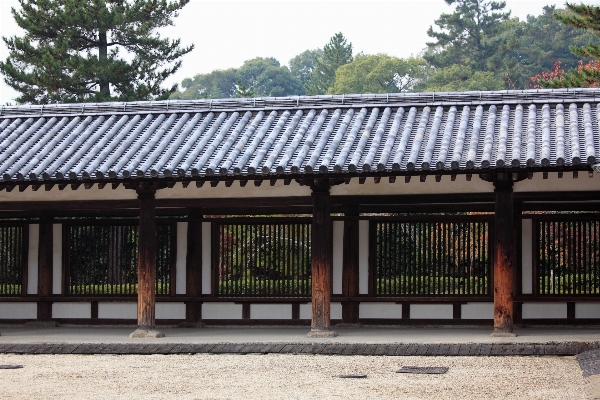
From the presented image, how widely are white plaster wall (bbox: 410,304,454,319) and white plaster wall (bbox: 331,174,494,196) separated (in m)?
1.99

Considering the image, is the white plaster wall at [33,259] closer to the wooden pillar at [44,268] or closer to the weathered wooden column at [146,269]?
the wooden pillar at [44,268]

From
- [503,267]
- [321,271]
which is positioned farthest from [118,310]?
[503,267]

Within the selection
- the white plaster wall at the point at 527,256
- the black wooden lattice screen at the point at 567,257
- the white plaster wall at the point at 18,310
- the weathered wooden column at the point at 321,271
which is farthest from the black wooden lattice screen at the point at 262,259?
the black wooden lattice screen at the point at 567,257

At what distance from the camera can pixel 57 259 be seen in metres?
16.9

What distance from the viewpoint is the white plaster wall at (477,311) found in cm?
1551

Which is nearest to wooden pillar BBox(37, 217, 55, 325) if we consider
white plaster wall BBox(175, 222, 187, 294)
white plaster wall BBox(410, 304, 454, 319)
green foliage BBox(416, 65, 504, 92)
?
white plaster wall BBox(175, 222, 187, 294)

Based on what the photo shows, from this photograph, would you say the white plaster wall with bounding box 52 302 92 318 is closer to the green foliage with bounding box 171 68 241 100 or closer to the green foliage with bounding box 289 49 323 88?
the green foliage with bounding box 171 68 241 100

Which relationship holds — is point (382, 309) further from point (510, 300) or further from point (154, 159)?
point (154, 159)

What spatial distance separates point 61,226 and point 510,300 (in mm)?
8333

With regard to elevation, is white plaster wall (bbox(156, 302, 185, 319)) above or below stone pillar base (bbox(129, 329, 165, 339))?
above

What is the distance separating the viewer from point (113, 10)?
108ft

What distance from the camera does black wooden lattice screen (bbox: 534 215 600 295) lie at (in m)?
15.1

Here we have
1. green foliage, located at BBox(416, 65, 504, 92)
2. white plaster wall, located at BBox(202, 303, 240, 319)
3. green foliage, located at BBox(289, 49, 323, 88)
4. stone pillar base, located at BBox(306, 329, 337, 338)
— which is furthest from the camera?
green foliage, located at BBox(289, 49, 323, 88)

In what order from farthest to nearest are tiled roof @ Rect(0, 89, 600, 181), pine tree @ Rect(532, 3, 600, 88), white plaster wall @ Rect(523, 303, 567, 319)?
1. pine tree @ Rect(532, 3, 600, 88)
2. white plaster wall @ Rect(523, 303, 567, 319)
3. tiled roof @ Rect(0, 89, 600, 181)
